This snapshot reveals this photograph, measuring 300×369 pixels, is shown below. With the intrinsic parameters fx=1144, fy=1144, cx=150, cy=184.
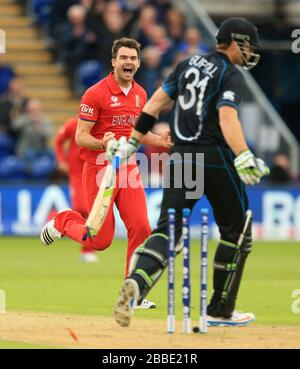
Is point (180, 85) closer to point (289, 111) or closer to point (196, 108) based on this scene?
point (196, 108)

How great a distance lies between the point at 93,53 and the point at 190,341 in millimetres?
14206

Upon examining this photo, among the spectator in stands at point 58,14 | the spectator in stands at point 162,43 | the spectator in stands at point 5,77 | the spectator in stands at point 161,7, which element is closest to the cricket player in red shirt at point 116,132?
the spectator in stands at point 5,77

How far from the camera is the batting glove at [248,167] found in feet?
28.2

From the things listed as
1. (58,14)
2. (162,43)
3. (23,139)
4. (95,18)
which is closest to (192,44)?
(162,43)

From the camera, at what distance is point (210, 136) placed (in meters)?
9.00

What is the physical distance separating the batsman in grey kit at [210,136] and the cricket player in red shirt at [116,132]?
1334 millimetres

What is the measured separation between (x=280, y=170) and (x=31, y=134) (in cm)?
446

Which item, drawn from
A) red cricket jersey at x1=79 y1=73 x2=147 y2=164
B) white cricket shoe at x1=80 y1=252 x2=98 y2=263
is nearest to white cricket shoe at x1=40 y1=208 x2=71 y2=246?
red cricket jersey at x1=79 y1=73 x2=147 y2=164

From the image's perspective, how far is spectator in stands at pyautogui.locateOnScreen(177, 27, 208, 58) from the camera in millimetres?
21188

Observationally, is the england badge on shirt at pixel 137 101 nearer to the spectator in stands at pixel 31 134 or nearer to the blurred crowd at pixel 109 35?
the spectator in stands at pixel 31 134

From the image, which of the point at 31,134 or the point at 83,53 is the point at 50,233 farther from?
the point at 83,53

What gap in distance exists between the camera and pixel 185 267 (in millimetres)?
8500

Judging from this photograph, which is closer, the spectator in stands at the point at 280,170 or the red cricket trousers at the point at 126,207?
the red cricket trousers at the point at 126,207
